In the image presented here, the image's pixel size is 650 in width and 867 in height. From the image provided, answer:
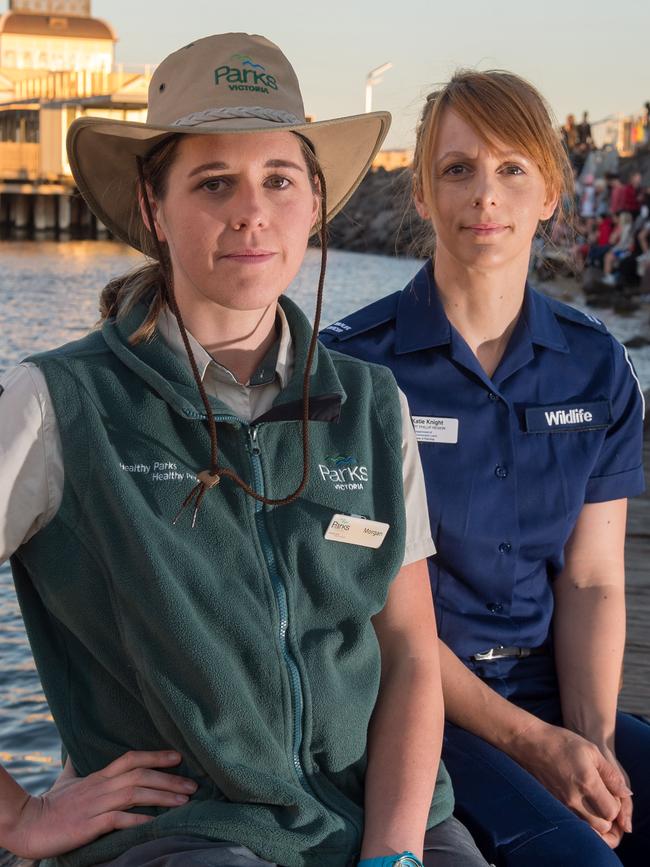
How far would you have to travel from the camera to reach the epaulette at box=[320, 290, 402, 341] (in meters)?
2.78

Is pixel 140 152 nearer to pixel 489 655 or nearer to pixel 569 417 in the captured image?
pixel 569 417

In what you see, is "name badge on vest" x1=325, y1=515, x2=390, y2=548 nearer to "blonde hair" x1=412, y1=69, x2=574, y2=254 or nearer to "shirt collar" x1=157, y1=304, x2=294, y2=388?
"shirt collar" x1=157, y1=304, x2=294, y2=388

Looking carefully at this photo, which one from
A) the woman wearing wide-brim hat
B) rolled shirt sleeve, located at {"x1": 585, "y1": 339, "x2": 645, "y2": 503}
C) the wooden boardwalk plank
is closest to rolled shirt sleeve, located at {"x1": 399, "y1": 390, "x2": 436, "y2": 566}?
the woman wearing wide-brim hat

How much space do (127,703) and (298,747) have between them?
25cm

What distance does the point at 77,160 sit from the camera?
2207 millimetres

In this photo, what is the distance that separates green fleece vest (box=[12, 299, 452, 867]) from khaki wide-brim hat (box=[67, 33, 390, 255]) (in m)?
0.30

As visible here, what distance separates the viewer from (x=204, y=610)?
1.93 m

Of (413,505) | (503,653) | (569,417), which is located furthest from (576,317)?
(413,505)

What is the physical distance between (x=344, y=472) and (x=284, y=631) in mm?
281

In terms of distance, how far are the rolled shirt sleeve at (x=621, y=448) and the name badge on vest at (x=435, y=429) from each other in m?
0.30

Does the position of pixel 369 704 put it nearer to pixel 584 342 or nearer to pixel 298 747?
pixel 298 747

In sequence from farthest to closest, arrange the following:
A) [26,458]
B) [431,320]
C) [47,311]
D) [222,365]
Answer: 1. [47,311]
2. [431,320]
3. [222,365]
4. [26,458]

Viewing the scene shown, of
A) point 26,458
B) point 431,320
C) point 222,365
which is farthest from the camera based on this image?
point 431,320

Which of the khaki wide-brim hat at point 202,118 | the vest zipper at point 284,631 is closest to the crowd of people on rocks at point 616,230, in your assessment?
the khaki wide-brim hat at point 202,118
